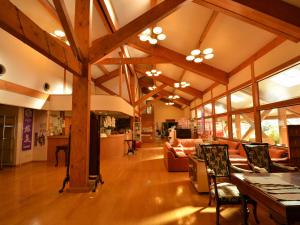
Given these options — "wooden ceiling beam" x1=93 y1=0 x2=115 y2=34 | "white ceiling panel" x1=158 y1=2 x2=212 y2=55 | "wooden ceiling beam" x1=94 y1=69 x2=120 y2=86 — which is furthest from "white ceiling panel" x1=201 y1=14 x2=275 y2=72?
"wooden ceiling beam" x1=94 y1=69 x2=120 y2=86

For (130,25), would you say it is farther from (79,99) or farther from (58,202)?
(58,202)

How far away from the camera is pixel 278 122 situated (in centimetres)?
451

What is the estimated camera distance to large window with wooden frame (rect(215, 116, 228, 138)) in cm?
807

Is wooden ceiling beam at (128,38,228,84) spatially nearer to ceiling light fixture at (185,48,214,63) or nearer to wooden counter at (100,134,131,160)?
ceiling light fixture at (185,48,214,63)

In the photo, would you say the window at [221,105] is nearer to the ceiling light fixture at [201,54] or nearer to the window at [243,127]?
the window at [243,127]

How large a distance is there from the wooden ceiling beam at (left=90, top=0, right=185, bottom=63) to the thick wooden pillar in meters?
0.28

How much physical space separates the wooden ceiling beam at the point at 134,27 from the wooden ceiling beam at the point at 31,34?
2.22 feet

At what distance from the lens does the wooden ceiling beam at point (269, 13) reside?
10.6ft

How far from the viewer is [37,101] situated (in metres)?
6.44

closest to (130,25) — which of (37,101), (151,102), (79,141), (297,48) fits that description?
(79,141)

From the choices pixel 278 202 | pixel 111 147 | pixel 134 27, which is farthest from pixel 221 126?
pixel 278 202

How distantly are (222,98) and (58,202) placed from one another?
7.48 m

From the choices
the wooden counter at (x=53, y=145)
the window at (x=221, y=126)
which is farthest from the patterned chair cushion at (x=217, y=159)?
the wooden counter at (x=53, y=145)

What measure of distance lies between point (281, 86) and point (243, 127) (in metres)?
2.37
